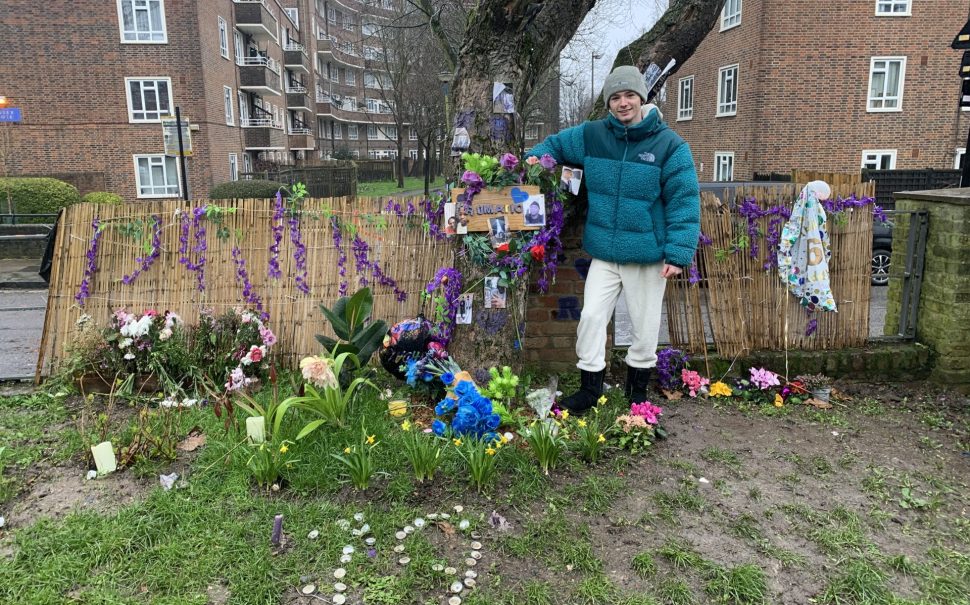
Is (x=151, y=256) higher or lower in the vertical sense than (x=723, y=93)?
lower

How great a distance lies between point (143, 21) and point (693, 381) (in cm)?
2635

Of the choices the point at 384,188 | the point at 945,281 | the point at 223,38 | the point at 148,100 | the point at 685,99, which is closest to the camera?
the point at 945,281

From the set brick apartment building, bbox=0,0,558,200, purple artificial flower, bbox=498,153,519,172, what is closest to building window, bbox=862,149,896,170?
brick apartment building, bbox=0,0,558,200

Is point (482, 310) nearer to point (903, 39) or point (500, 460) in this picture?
point (500, 460)

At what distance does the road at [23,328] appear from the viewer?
5.93 m

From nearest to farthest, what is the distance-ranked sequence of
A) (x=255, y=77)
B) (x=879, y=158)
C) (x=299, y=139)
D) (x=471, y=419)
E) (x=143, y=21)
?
(x=471, y=419) < (x=879, y=158) < (x=143, y=21) < (x=255, y=77) < (x=299, y=139)

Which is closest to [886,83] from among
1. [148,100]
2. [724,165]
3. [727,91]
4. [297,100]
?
[727,91]

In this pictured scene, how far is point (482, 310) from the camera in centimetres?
423

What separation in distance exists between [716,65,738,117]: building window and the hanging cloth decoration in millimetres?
20579

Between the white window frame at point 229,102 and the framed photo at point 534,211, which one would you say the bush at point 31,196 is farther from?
the framed photo at point 534,211

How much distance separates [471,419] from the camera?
11.7 ft

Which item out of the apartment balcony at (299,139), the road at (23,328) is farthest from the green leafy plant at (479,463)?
the apartment balcony at (299,139)

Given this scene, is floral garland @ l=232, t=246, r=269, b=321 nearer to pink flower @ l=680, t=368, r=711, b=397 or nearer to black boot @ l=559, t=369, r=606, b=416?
black boot @ l=559, t=369, r=606, b=416

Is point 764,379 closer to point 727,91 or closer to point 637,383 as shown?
point 637,383
